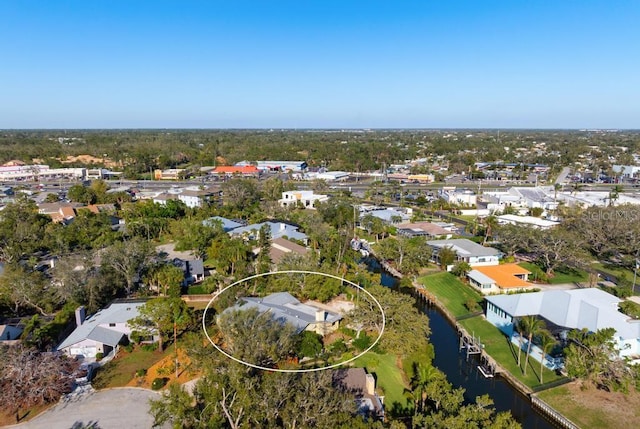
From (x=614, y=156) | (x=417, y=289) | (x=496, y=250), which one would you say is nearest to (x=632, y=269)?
(x=496, y=250)

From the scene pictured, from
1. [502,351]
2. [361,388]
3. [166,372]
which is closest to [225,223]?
[166,372]

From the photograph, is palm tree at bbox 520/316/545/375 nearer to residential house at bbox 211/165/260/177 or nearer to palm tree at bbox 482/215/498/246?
palm tree at bbox 482/215/498/246

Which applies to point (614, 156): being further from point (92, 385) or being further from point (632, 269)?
point (92, 385)

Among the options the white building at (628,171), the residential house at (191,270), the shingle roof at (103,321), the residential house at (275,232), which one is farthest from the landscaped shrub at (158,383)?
the white building at (628,171)

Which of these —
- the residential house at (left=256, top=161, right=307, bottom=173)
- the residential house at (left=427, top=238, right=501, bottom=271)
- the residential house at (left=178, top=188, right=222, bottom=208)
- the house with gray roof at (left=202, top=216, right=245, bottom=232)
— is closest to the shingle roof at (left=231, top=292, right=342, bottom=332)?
the residential house at (left=427, top=238, right=501, bottom=271)

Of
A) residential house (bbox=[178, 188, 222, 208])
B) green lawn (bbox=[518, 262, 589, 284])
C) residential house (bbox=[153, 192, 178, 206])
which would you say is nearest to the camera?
green lawn (bbox=[518, 262, 589, 284])

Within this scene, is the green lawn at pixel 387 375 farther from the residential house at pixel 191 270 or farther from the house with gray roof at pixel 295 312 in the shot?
the residential house at pixel 191 270

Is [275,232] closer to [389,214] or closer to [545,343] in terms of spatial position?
[389,214]
